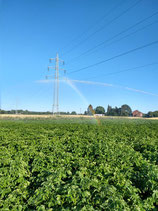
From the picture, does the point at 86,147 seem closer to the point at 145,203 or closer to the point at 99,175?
the point at 99,175

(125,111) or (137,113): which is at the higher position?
(125,111)

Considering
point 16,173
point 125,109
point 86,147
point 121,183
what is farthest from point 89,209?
point 125,109

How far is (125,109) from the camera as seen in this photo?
110312 mm

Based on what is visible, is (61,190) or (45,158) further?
(45,158)

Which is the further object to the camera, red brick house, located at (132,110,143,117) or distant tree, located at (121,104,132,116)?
red brick house, located at (132,110,143,117)

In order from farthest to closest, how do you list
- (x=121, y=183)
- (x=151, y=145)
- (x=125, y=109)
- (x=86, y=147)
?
(x=125, y=109) → (x=151, y=145) → (x=86, y=147) → (x=121, y=183)

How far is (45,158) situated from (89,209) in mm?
2952

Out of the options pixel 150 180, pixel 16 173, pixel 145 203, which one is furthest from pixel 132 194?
pixel 16 173

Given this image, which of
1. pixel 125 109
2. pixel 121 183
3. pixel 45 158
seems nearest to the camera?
pixel 121 183

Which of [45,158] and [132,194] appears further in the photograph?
[45,158]

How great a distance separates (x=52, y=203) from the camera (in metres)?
2.93

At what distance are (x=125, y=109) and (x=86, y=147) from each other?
4291 inches

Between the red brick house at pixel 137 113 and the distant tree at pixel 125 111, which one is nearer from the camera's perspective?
the distant tree at pixel 125 111

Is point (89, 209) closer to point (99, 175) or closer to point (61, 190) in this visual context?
point (61, 190)
